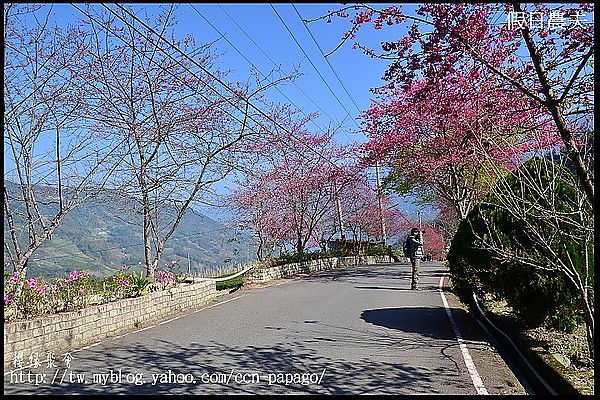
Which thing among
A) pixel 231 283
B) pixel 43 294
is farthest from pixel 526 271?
pixel 231 283

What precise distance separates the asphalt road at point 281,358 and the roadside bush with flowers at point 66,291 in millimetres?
844

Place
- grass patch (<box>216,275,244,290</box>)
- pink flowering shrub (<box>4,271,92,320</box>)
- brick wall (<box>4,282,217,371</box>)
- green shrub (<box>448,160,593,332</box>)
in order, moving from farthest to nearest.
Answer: grass patch (<box>216,275,244,290</box>)
pink flowering shrub (<box>4,271,92,320</box>)
brick wall (<box>4,282,217,371</box>)
green shrub (<box>448,160,593,332</box>)

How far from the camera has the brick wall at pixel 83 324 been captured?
667 centimetres

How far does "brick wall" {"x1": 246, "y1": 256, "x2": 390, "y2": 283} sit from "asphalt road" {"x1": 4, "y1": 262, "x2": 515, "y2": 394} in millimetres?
8572

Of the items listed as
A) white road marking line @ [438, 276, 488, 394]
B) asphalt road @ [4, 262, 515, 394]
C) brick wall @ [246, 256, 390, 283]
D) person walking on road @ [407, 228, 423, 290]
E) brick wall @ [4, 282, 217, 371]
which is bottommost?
white road marking line @ [438, 276, 488, 394]

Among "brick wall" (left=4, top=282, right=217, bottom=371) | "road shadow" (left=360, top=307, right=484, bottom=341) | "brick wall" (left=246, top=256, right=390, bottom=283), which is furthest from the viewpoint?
"brick wall" (left=246, top=256, right=390, bottom=283)

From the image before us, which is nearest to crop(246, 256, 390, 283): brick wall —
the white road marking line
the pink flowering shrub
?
the white road marking line

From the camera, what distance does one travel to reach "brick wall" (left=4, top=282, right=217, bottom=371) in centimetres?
667

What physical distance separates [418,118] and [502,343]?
10.2m

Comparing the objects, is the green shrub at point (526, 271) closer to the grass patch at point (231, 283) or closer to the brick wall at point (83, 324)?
the brick wall at point (83, 324)

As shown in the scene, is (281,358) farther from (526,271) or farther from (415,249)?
(415,249)

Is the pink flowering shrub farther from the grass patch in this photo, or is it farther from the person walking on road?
the person walking on road

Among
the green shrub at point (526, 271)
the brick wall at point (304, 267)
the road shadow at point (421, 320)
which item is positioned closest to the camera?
the green shrub at point (526, 271)

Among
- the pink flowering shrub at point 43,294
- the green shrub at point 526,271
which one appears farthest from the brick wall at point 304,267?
the green shrub at point 526,271
